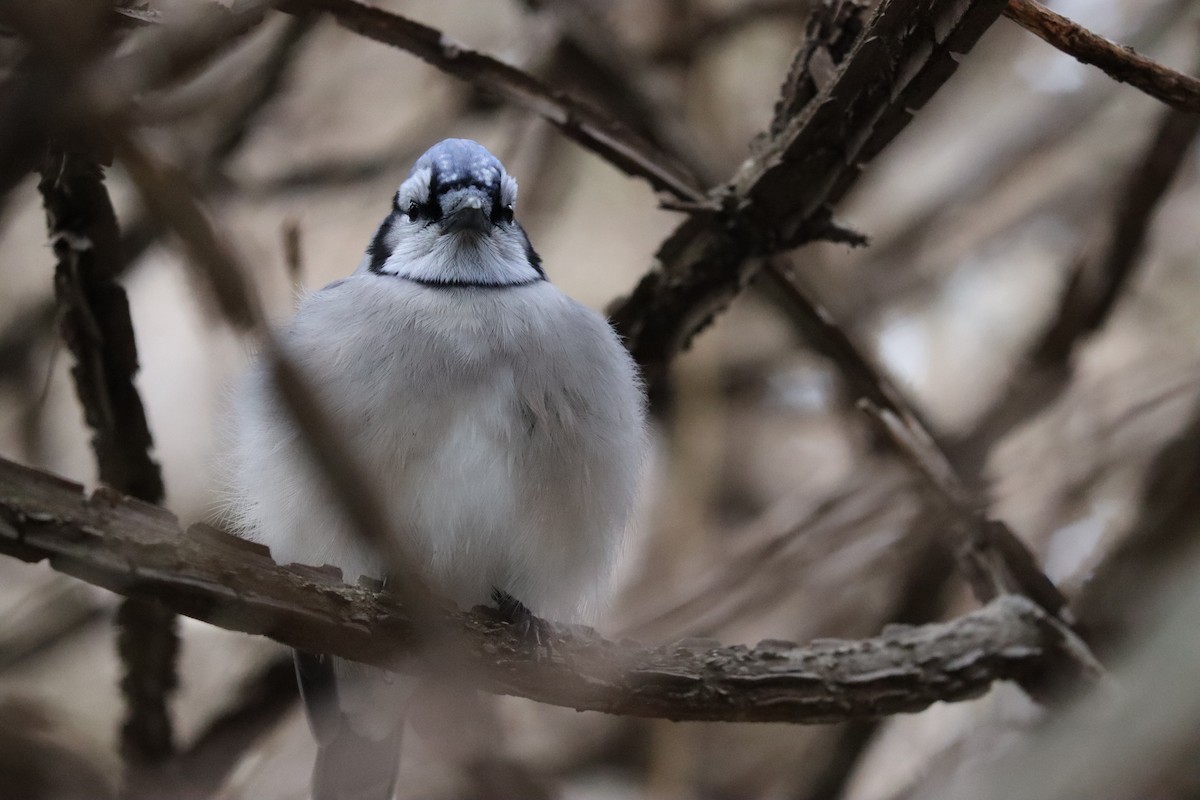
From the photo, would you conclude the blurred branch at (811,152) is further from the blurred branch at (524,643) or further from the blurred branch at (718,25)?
the blurred branch at (718,25)

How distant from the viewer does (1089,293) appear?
2.80 meters

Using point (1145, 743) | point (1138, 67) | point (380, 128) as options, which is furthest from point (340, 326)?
point (380, 128)

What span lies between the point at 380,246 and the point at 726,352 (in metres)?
2.05

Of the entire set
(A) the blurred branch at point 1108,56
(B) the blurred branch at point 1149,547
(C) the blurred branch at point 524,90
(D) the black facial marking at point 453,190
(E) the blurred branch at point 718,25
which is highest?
(E) the blurred branch at point 718,25

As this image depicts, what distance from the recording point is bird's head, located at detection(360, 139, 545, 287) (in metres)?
2.49

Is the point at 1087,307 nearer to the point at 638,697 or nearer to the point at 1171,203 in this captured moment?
the point at 638,697

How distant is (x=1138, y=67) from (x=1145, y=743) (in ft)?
3.50

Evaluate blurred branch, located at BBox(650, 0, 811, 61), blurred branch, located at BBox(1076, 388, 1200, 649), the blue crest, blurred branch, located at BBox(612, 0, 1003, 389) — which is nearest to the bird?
the blue crest

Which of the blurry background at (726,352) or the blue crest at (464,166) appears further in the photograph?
the blurry background at (726,352)

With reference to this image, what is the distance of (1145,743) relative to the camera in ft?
3.19

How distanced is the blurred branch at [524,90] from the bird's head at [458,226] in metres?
0.30

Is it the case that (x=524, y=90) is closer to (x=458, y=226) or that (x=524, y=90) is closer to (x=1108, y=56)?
(x=458, y=226)

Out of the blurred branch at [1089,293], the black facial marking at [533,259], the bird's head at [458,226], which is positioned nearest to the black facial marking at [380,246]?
the bird's head at [458,226]

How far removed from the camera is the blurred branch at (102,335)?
1856 millimetres
